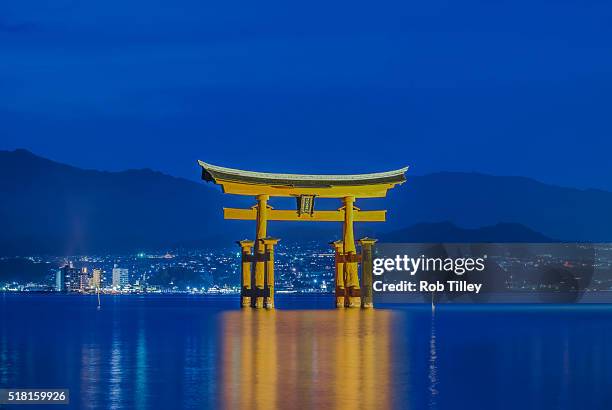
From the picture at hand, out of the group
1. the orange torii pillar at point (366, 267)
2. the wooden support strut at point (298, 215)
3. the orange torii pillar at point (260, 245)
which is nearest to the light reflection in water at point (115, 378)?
the orange torii pillar at point (260, 245)

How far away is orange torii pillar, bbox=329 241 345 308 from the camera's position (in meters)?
58.9

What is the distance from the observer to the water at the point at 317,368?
17.5 metres

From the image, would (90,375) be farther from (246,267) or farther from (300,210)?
(246,267)

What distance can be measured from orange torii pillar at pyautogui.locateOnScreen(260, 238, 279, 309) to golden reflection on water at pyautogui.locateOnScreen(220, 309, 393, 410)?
650 inches

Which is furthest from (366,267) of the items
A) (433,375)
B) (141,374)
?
(141,374)

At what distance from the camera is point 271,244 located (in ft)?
178

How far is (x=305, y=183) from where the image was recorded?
55.0m

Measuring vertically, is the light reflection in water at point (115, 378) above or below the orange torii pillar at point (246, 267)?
below

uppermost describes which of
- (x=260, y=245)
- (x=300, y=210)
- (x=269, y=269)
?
(x=300, y=210)

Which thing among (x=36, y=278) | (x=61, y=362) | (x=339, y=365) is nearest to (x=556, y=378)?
(x=339, y=365)

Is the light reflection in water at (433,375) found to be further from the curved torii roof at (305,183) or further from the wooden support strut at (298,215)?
the wooden support strut at (298,215)

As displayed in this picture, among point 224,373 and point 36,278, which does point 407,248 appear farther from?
point 36,278

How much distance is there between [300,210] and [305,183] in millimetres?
2217

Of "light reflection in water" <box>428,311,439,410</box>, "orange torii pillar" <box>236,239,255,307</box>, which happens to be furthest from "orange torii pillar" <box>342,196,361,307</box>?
"light reflection in water" <box>428,311,439,410</box>
